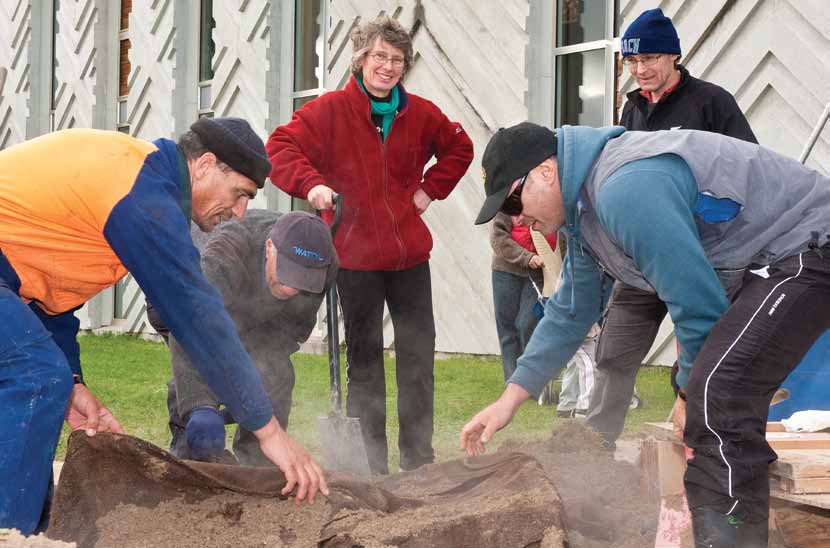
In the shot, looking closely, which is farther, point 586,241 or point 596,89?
point 596,89

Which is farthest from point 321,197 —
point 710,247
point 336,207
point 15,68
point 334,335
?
point 15,68

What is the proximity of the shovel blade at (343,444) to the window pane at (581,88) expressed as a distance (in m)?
4.54

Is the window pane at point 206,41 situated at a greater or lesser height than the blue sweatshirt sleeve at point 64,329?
greater

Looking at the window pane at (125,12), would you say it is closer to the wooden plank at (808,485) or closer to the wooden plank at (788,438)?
the wooden plank at (788,438)

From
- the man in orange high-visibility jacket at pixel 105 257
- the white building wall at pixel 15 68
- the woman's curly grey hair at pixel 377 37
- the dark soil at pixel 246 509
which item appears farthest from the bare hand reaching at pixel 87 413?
the white building wall at pixel 15 68

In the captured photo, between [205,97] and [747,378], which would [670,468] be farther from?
[205,97]

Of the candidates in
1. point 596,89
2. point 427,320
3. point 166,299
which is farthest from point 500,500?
point 596,89

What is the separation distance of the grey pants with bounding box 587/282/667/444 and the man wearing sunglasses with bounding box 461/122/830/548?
4.17 ft

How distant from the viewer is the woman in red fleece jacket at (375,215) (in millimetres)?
4773

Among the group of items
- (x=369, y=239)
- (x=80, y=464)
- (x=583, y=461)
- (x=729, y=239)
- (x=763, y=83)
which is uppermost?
(x=763, y=83)

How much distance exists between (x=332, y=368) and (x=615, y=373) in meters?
1.38

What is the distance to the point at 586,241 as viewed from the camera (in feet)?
10.3

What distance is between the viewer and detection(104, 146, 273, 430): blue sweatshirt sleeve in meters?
2.79

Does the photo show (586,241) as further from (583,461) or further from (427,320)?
(427,320)
